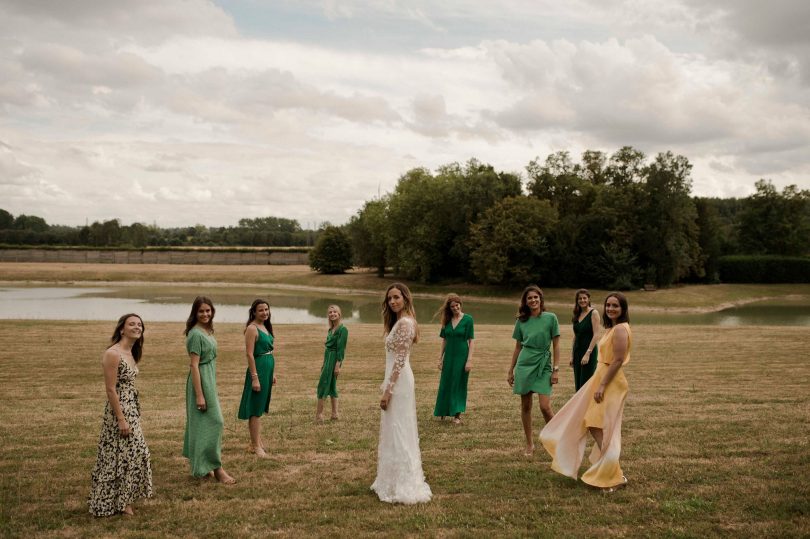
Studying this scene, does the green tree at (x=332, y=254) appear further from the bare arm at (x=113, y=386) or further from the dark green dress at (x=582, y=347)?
the bare arm at (x=113, y=386)

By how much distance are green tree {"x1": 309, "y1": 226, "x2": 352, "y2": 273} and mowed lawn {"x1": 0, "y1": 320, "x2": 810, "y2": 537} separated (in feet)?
232

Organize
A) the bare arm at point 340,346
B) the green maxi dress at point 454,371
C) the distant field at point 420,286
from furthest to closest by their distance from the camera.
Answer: the distant field at point 420,286
the bare arm at point 340,346
the green maxi dress at point 454,371

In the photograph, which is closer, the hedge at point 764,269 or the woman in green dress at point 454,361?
the woman in green dress at point 454,361

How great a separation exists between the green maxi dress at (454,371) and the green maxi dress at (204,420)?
168 inches

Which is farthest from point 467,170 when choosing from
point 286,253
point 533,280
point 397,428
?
point 397,428

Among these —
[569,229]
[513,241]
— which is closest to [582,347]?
[513,241]

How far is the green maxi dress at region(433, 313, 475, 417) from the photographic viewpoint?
10.8m

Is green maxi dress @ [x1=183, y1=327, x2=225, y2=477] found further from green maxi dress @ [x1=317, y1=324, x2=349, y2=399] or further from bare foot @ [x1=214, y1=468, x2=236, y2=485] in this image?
green maxi dress @ [x1=317, y1=324, x2=349, y2=399]

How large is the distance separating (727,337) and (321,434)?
822 inches

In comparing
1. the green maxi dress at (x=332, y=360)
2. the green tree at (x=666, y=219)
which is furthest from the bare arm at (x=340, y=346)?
the green tree at (x=666, y=219)

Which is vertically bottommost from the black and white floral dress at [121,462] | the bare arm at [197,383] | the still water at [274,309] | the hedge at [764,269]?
the still water at [274,309]

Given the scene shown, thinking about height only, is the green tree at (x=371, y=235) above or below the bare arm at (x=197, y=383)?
above


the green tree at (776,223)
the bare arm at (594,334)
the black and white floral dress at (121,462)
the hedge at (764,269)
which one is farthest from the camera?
the green tree at (776,223)

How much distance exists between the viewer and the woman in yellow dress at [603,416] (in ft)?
23.7
